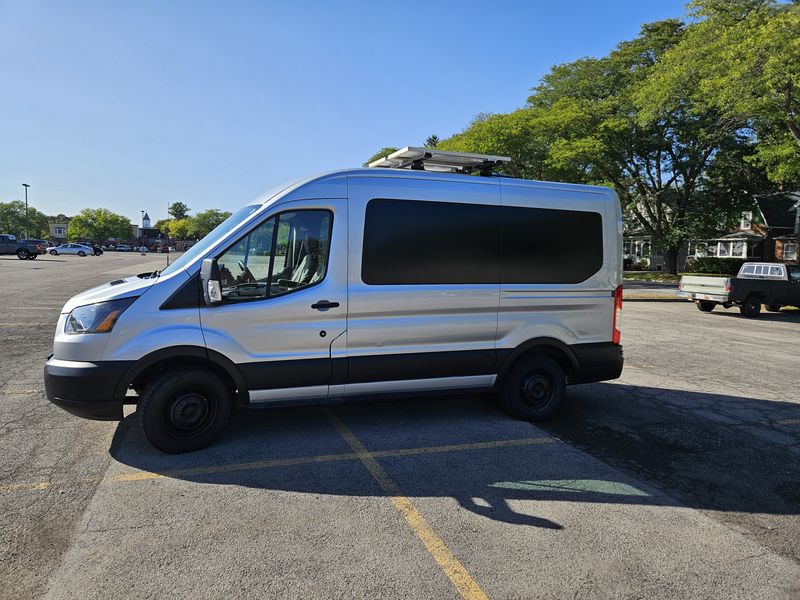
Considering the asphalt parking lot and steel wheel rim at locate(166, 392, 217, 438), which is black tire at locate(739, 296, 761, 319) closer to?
the asphalt parking lot

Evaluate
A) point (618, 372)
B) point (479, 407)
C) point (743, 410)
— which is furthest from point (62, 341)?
point (743, 410)

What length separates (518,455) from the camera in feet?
14.7

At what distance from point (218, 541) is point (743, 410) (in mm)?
5812

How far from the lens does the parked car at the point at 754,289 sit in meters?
16.2

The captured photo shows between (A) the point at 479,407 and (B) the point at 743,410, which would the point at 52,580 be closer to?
(A) the point at 479,407

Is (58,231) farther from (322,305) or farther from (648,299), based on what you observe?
(322,305)

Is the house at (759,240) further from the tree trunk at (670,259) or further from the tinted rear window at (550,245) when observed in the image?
the tinted rear window at (550,245)

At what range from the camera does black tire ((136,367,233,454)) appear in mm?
4172

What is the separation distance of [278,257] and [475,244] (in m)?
1.87

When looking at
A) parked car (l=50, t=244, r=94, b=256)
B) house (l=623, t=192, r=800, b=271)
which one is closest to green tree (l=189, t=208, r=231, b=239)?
parked car (l=50, t=244, r=94, b=256)

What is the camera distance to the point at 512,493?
377 cm

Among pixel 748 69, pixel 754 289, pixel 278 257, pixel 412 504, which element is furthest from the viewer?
pixel 748 69

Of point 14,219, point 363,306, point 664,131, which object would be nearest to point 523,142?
point 664,131

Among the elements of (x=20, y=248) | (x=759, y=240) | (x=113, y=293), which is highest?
(x=759, y=240)
